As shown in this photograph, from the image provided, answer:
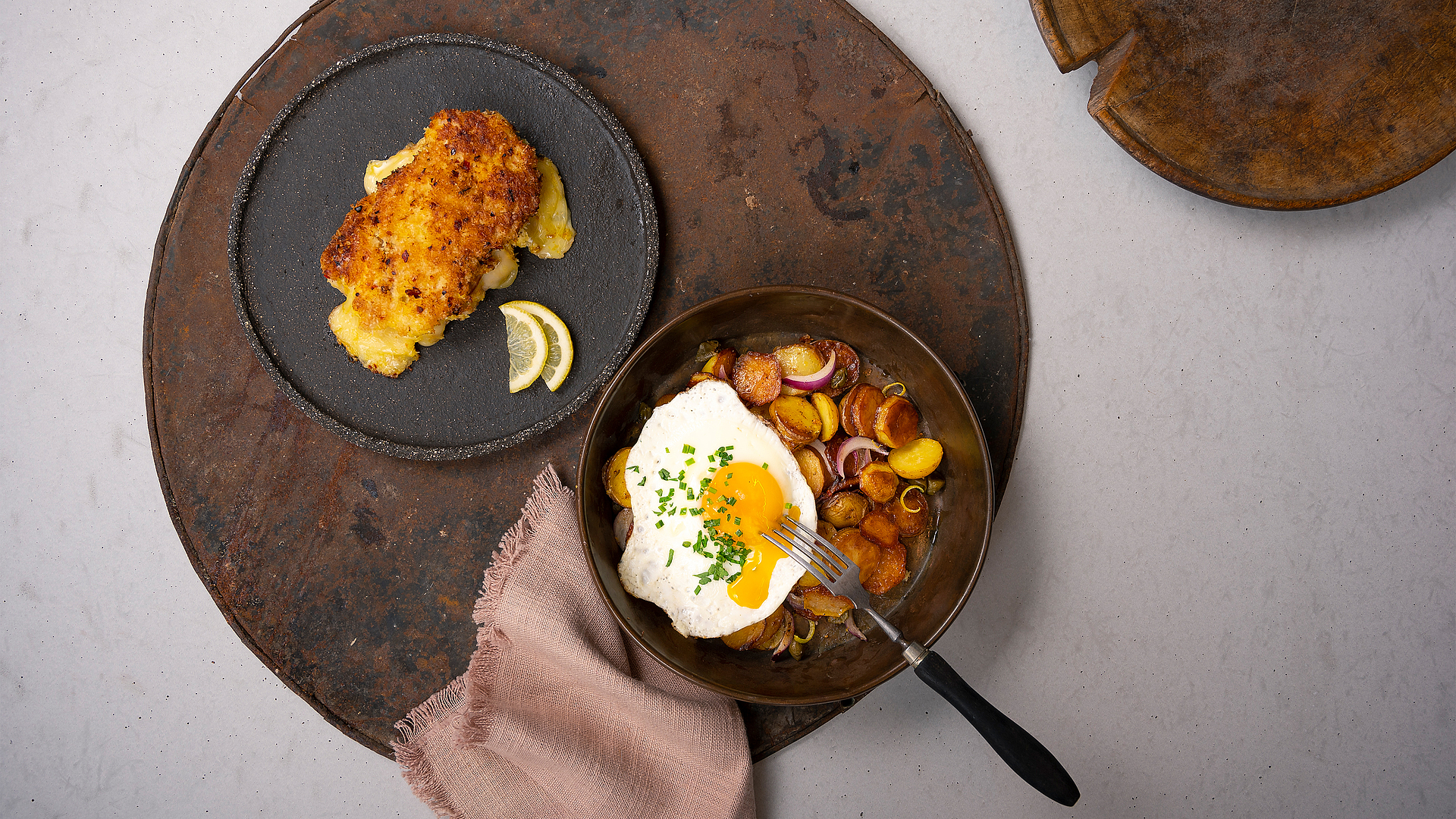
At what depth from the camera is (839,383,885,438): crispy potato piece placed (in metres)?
2.15

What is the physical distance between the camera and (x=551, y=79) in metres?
2.27

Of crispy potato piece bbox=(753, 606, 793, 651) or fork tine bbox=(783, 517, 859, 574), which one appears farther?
crispy potato piece bbox=(753, 606, 793, 651)

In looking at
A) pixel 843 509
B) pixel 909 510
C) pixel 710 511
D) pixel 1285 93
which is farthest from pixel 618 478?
pixel 1285 93

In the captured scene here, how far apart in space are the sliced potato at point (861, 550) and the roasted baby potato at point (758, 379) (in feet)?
1.56

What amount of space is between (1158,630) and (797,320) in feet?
5.79

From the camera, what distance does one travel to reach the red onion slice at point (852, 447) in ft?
7.11

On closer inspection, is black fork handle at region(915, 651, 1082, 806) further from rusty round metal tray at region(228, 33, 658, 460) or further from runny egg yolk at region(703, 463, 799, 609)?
rusty round metal tray at region(228, 33, 658, 460)

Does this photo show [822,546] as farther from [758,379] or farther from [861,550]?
[758,379]

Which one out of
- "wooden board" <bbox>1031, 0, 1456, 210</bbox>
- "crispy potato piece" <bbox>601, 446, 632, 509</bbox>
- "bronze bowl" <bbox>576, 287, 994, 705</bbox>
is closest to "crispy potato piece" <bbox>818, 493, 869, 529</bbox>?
"bronze bowl" <bbox>576, 287, 994, 705</bbox>

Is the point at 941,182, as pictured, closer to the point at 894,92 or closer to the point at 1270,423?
the point at 894,92

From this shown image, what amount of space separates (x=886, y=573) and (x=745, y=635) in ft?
1.57

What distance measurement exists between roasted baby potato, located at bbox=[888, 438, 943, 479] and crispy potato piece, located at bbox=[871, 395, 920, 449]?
0.04 metres

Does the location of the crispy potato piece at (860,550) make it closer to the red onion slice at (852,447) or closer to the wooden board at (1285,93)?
the red onion slice at (852,447)

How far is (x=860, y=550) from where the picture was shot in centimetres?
208
